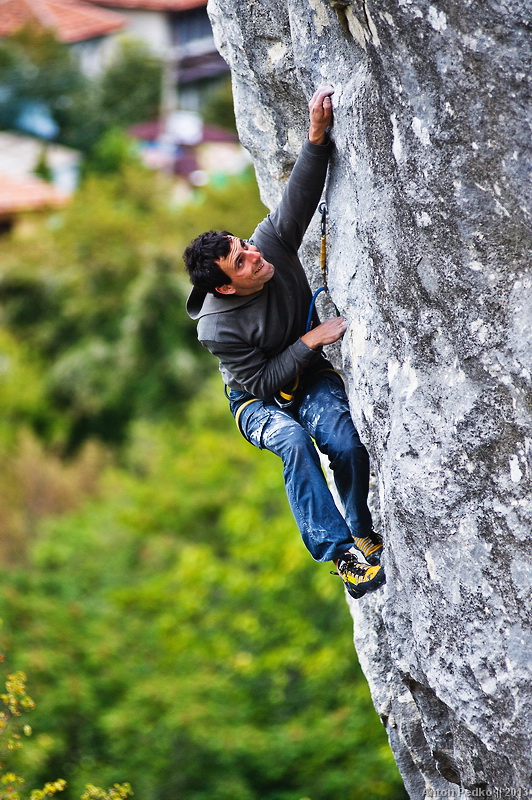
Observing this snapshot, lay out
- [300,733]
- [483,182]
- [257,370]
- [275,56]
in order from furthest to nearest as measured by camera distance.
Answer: [300,733] < [275,56] < [257,370] < [483,182]

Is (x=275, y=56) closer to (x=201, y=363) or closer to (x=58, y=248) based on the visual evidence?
(x=201, y=363)

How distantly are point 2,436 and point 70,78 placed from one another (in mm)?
20300

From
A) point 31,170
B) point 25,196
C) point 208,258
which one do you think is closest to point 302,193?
point 208,258

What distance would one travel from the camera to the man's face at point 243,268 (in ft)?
14.9

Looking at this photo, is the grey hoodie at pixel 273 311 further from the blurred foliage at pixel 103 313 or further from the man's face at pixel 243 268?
the blurred foliage at pixel 103 313

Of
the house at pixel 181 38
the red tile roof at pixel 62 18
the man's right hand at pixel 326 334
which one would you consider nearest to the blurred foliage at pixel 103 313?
the man's right hand at pixel 326 334

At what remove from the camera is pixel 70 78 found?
36000 millimetres

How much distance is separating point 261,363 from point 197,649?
938cm

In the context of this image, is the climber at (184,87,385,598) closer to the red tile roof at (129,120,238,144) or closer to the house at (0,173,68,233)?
the house at (0,173,68,233)

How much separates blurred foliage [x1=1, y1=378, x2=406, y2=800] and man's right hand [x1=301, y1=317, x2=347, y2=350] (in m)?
6.86

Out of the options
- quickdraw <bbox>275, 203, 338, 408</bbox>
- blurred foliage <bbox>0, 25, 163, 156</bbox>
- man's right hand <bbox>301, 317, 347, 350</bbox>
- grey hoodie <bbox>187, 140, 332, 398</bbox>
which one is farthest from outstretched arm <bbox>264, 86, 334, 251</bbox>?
blurred foliage <bbox>0, 25, 163, 156</bbox>

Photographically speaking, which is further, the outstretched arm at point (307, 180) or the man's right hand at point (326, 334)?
the man's right hand at point (326, 334)

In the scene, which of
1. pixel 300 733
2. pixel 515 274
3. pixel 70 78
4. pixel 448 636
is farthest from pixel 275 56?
pixel 70 78

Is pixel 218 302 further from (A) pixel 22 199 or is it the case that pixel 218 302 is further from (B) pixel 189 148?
(B) pixel 189 148
